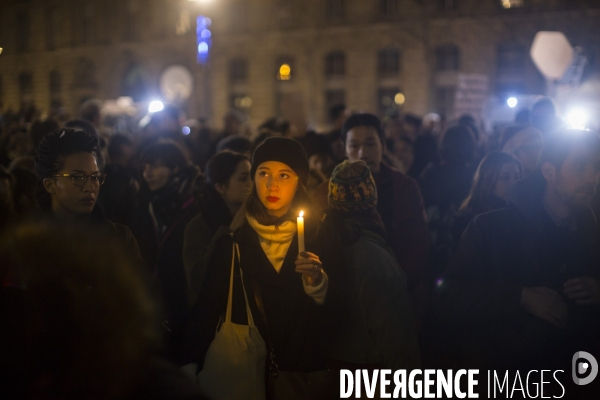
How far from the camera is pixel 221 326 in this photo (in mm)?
3029

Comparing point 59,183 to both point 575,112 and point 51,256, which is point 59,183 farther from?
point 575,112

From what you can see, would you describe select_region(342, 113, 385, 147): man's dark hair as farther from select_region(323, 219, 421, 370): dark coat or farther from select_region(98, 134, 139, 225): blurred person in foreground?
select_region(323, 219, 421, 370): dark coat

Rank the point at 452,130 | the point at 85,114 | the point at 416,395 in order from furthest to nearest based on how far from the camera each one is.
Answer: the point at 85,114
the point at 452,130
the point at 416,395

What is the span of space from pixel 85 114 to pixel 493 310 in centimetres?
709

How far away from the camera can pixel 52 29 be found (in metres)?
48.7

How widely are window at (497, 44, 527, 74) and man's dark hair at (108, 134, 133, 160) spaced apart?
3204 cm

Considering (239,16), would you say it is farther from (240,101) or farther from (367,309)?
(367,309)

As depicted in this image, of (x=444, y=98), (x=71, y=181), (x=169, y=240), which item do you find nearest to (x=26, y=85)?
(x=444, y=98)

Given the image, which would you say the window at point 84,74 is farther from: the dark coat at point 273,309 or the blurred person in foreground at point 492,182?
the dark coat at point 273,309

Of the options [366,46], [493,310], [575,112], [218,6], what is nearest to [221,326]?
[493,310]

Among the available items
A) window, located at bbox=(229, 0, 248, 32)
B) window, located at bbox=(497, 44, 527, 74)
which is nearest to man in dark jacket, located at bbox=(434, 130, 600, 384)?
window, located at bbox=(497, 44, 527, 74)

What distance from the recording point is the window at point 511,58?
35844 millimetres

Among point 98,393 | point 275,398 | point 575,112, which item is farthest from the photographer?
point 575,112

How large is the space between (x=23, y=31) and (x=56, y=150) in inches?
1990
